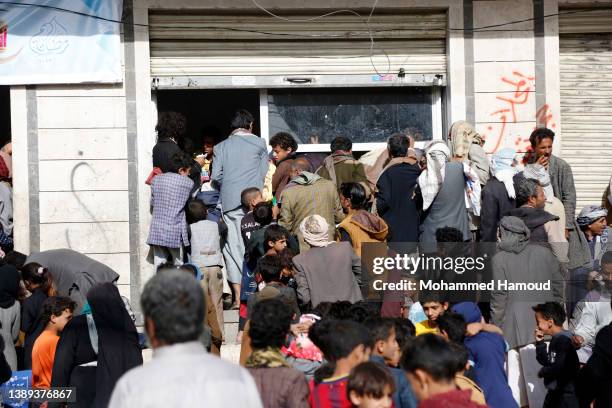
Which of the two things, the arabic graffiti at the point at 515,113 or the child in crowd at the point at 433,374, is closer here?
the child in crowd at the point at 433,374

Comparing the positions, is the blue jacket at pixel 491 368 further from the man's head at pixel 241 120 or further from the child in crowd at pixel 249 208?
the man's head at pixel 241 120

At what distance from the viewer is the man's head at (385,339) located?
7227 mm

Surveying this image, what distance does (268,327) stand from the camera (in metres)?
6.43

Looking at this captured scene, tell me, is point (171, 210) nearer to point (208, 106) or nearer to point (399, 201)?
point (399, 201)

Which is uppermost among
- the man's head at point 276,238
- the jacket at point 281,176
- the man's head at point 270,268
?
the jacket at point 281,176

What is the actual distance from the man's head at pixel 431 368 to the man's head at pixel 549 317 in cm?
363

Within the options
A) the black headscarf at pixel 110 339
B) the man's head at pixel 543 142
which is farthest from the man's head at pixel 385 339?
the man's head at pixel 543 142

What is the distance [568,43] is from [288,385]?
802 cm

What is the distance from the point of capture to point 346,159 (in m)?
11.3

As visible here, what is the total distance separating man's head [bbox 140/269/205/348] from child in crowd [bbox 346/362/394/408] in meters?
1.48

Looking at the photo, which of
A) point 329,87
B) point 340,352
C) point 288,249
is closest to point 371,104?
point 329,87

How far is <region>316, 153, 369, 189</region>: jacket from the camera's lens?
11.2m

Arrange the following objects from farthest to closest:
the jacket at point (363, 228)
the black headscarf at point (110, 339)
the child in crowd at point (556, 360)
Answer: the jacket at point (363, 228), the child in crowd at point (556, 360), the black headscarf at point (110, 339)

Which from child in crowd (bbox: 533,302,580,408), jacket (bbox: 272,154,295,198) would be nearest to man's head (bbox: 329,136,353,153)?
jacket (bbox: 272,154,295,198)
